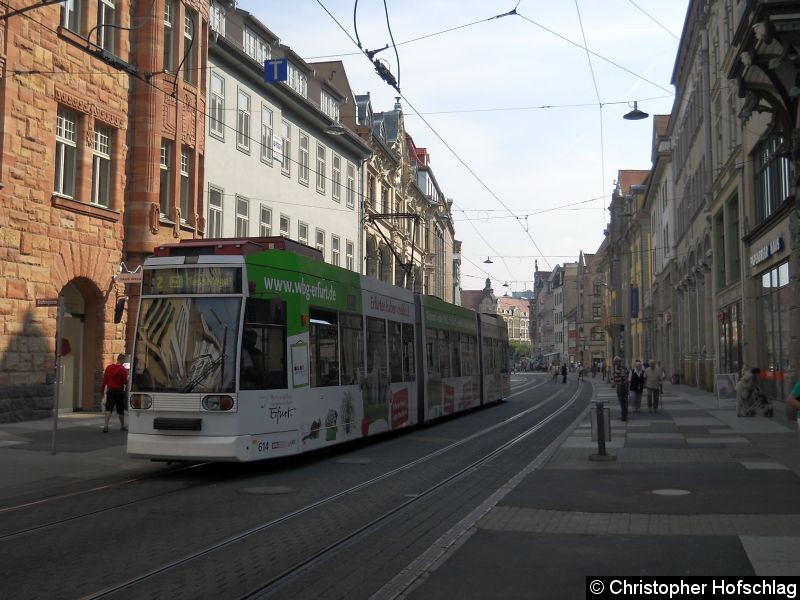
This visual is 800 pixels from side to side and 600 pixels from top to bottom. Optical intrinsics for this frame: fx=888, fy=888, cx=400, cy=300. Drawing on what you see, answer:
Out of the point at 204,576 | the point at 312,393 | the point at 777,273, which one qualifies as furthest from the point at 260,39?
the point at 204,576

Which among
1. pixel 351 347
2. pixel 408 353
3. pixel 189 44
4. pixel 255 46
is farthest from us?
pixel 255 46

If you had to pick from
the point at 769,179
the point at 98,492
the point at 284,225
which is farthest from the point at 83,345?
the point at 769,179

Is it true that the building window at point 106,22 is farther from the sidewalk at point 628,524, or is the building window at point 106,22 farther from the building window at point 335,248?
the building window at point 335,248

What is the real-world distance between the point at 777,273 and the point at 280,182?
60.9 ft

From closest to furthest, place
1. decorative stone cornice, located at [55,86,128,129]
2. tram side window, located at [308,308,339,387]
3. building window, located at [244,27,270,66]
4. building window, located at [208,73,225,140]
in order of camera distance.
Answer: tram side window, located at [308,308,339,387] < decorative stone cornice, located at [55,86,128,129] < building window, located at [208,73,225,140] < building window, located at [244,27,270,66]

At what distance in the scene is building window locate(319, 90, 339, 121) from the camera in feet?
133

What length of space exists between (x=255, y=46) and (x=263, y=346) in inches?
906

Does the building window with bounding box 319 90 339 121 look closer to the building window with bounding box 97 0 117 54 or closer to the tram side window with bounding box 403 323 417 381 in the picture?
the building window with bounding box 97 0 117 54

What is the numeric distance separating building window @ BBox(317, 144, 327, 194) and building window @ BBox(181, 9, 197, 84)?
41.7 ft

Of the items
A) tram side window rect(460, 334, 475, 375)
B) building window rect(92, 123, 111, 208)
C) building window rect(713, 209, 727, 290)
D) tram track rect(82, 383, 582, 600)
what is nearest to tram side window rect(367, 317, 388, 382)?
tram track rect(82, 383, 582, 600)

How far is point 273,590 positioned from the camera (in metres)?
6.66

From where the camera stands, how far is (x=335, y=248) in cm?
4194

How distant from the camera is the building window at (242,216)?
31570mm

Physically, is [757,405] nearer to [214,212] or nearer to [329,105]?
[214,212]
